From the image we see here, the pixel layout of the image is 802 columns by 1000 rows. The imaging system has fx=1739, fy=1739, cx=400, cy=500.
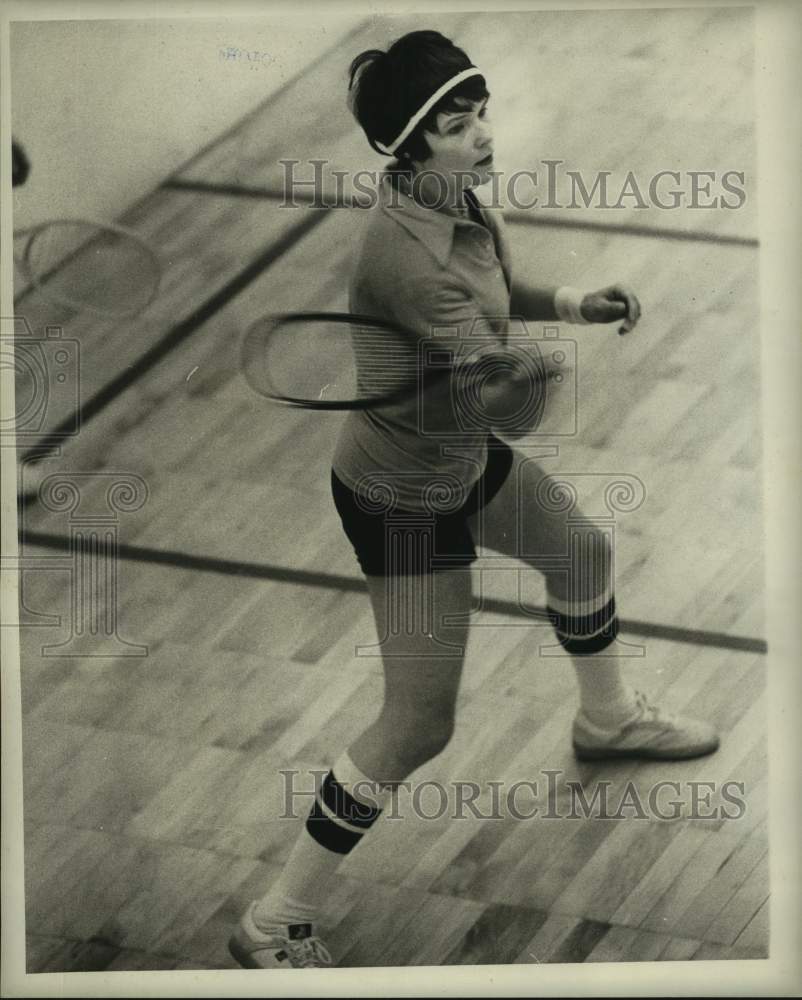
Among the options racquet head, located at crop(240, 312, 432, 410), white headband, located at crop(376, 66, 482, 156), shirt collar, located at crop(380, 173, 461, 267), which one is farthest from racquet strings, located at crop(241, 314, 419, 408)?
white headband, located at crop(376, 66, 482, 156)

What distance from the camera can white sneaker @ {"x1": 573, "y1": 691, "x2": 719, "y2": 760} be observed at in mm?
2186

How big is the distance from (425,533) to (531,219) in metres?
0.41

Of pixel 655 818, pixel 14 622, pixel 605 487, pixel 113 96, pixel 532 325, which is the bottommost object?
pixel 655 818

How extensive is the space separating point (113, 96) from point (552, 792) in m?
1.03

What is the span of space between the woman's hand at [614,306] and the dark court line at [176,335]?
1.16 ft

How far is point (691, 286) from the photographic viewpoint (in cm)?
219

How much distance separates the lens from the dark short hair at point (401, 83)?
2131 millimetres

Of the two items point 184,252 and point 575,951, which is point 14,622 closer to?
point 184,252

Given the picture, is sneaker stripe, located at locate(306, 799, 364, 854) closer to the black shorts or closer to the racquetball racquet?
the black shorts

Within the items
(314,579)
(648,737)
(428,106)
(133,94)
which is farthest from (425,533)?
(133,94)

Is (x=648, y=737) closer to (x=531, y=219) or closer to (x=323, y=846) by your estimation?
(x=323, y=846)

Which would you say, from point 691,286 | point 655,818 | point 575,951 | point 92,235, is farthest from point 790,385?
point 92,235

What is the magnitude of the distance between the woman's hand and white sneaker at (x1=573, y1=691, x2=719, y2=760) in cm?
47

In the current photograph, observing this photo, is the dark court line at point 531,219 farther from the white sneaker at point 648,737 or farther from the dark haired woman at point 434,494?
the white sneaker at point 648,737
